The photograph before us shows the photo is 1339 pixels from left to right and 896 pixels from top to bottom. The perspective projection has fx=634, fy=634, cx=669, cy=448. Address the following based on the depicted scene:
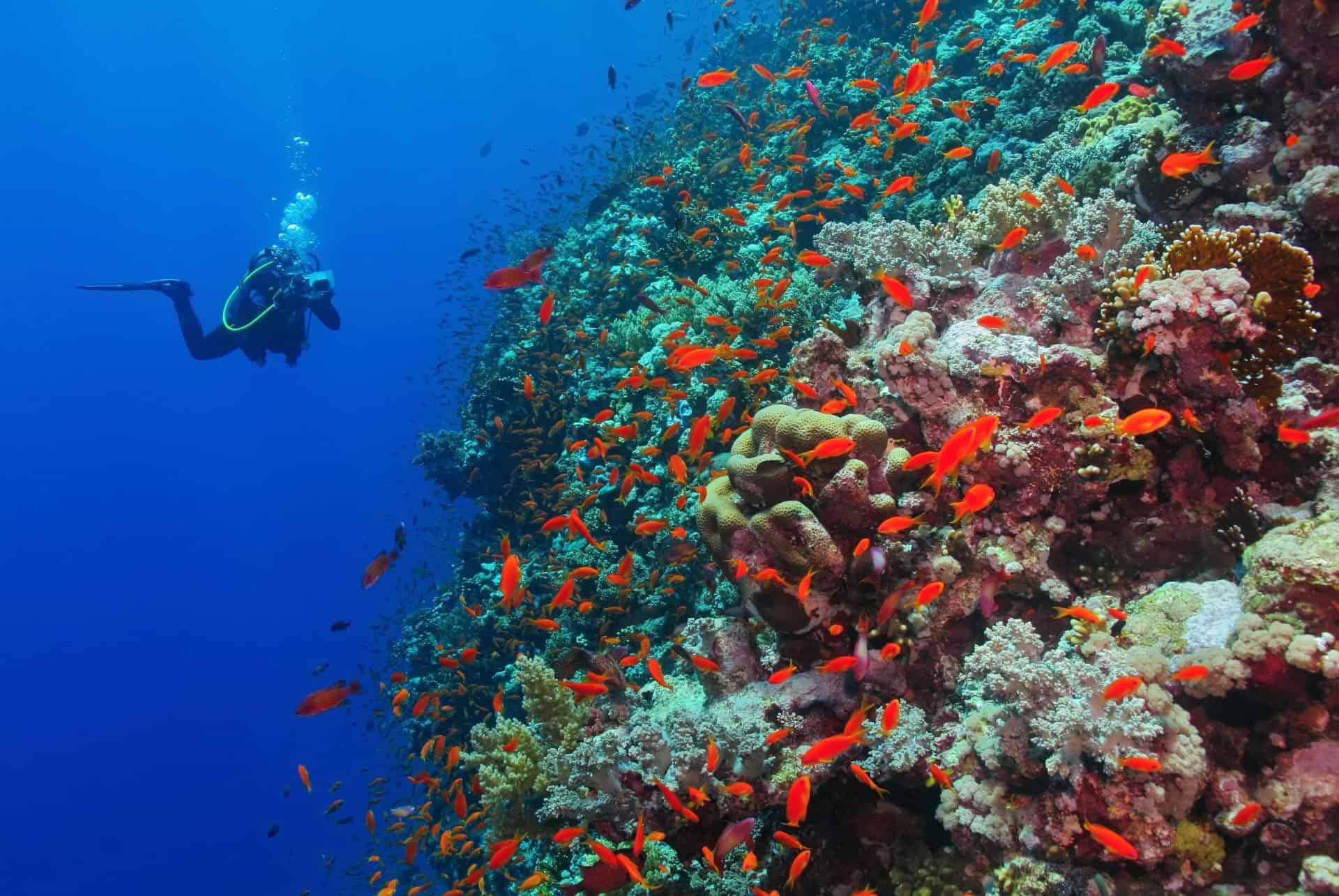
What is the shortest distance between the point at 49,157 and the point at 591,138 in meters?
95.6

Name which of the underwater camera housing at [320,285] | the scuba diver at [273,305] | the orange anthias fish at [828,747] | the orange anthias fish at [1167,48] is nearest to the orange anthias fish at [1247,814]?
the orange anthias fish at [828,747]

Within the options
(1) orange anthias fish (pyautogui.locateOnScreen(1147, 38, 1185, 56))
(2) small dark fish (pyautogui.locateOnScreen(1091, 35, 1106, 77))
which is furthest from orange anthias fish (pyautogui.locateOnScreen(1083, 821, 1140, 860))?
(2) small dark fish (pyautogui.locateOnScreen(1091, 35, 1106, 77))

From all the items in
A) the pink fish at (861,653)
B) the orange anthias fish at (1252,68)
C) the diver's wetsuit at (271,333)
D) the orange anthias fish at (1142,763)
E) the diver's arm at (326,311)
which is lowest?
the orange anthias fish at (1142,763)

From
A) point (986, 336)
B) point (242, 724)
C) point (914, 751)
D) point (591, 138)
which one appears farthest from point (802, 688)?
point (242, 724)

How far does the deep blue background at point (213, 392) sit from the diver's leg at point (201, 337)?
7.85m

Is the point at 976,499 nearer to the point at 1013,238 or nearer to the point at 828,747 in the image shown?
the point at 828,747

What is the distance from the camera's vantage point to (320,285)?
1434 cm

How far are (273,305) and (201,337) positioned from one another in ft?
13.2

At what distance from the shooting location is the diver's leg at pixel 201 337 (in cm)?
1634

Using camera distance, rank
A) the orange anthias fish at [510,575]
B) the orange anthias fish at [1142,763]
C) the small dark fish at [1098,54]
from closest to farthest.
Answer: the orange anthias fish at [1142,763]
the orange anthias fish at [510,575]
the small dark fish at [1098,54]

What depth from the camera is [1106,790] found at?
3205mm

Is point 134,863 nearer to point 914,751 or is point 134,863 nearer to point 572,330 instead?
point 572,330

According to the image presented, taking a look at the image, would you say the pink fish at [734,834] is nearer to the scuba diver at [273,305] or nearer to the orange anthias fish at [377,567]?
the orange anthias fish at [377,567]

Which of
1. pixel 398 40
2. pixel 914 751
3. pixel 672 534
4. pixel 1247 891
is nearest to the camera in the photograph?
pixel 1247 891
